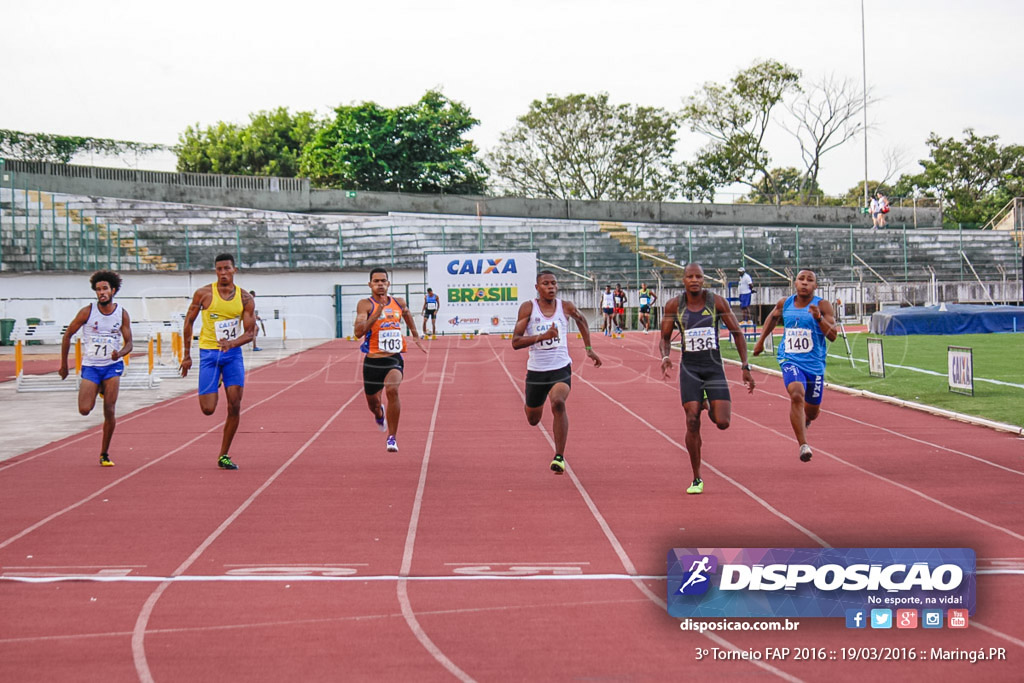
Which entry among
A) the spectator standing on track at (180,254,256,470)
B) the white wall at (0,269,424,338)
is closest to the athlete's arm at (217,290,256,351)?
the spectator standing on track at (180,254,256,470)

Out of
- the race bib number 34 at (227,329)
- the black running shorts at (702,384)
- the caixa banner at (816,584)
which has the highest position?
the race bib number 34 at (227,329)

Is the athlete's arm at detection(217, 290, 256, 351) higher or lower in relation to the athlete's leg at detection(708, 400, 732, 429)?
higher

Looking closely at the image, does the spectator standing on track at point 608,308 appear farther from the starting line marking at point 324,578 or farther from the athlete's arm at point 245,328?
the starting line marking at point 324,578

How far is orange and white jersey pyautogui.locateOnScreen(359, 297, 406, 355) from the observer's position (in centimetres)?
1121

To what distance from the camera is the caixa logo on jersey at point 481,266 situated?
1431 inches

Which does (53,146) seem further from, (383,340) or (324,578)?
(324,578)

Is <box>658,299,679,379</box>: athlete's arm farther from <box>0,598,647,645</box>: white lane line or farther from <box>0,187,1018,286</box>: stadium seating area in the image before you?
<box>0,187,1018,286</box>: stadium seating area

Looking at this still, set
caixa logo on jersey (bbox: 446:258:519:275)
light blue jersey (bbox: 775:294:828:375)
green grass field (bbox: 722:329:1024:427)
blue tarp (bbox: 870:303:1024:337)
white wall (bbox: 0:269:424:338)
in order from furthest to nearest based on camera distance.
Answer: white wall (bbox: 0:269:424:338)
caixa logo on jersey (bbox: 446:258:519:275)
blue tarp (bbox: 870:303:1024:337)
green grass field (bbox: 722:329:1024:427)
light blue jersey (bbox: 775:294:828:375)

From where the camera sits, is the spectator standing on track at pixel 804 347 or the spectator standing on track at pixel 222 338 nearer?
the spectator standing on track at pixel 804 347

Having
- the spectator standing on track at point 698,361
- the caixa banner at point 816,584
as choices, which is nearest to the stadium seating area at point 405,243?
the spectator standing on track at point 698,361

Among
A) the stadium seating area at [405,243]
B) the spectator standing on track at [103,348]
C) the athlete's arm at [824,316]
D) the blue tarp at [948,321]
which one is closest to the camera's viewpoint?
the athlete's arm at [824,316]

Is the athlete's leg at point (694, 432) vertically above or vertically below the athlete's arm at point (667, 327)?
below

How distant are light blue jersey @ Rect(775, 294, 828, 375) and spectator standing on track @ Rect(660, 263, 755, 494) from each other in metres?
0.68

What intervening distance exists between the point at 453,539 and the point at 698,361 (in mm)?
3033
